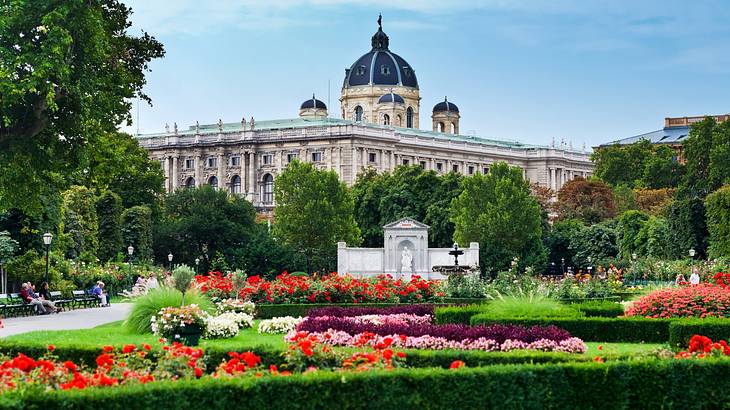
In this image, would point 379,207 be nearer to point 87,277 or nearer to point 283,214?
point 283,214

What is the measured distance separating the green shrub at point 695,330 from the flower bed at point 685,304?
309 centimetres

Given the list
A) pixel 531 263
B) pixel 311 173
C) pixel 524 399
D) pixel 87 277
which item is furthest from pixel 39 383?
pixel 311 173

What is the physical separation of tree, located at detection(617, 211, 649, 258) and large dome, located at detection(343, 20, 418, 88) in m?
69.6

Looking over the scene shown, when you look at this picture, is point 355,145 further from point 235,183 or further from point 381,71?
point 381,71

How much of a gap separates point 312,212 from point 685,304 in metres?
50.6

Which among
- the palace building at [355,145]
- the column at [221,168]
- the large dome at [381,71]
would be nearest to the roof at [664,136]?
the palace building at [355,145]

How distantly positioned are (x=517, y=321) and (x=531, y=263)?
4896cm

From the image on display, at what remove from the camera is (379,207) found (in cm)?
8806

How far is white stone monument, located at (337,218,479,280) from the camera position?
212ft

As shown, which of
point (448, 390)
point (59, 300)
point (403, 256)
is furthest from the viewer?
point (403, 256)

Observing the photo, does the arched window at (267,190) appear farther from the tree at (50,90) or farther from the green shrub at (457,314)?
the green shrub at (457,314)

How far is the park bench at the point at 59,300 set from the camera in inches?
1569

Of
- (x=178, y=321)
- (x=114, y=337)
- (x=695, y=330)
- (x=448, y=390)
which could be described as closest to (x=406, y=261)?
(x=114, y=337)

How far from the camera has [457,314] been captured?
2736 cm
